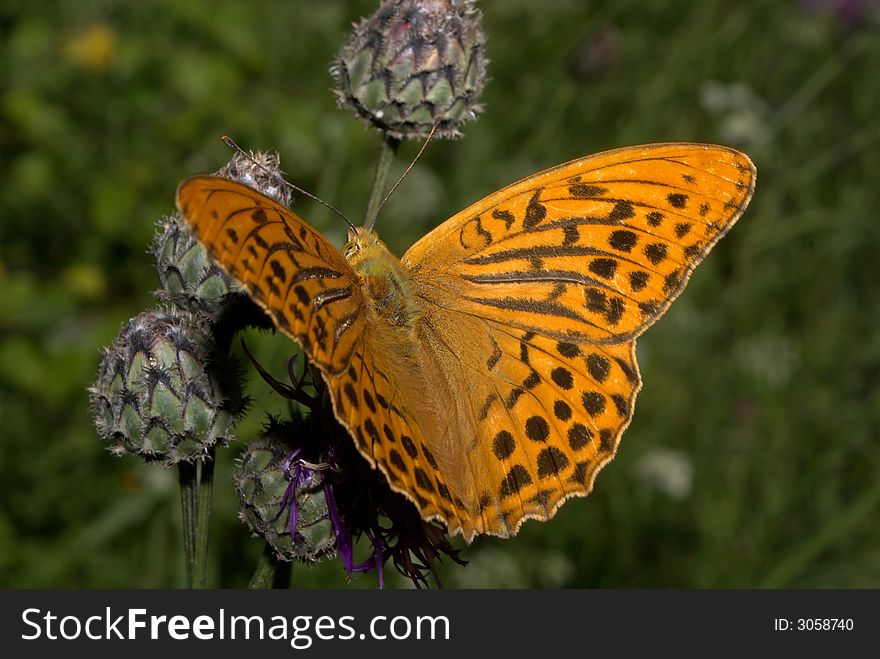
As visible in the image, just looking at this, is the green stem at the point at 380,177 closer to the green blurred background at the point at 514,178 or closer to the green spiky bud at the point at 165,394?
the green spiky bud at the point at 165,394

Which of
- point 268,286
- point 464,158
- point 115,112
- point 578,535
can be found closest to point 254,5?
point 115,112

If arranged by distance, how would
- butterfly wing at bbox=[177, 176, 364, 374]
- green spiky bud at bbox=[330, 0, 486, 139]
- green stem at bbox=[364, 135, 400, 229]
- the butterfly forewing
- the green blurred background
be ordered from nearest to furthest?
butterfly wing at bbox=[177, 176, 364, 374]
the butterfly forewing
green stem at bbox=[364, 135, 400, 229]
green spiky bud at bbox=[330, 0, 486, 139]
the green blurred background

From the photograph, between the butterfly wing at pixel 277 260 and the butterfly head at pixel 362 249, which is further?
the butterfly head at pixel 362 249

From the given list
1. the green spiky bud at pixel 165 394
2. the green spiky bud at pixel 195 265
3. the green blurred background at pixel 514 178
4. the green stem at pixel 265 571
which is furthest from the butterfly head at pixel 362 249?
the green blurred background at pixel 514 178

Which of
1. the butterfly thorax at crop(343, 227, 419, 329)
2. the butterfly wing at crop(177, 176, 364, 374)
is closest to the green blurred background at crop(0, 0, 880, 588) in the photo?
the butterfly thorax at crop(343, 227, 419, 329)

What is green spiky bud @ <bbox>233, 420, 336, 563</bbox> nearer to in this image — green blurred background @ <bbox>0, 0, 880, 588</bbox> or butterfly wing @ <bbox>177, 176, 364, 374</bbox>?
butterfly wing @ <bbox>177, 176, 364, 374</bbox>

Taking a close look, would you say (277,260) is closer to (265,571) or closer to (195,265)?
(195,265)

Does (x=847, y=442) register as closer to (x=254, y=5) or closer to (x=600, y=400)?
(x=600, y=400)

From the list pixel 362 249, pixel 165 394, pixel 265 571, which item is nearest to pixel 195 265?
pixel 165 394
